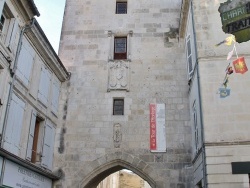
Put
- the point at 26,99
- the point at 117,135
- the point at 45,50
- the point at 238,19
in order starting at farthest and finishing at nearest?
the point at 117,135, the point at 45,50, the point at 26,99, the point at 238,19

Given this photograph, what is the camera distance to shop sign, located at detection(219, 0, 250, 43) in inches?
242

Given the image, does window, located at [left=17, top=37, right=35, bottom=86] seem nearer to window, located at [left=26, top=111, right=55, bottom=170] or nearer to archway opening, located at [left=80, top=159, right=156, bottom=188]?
window, located at [left=26, top=111, right=55, bottom=170]

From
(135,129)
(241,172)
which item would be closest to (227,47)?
(241,172)

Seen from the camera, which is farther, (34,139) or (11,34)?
(34,139)

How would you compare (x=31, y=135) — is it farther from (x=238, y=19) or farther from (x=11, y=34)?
(x=238, y=19)

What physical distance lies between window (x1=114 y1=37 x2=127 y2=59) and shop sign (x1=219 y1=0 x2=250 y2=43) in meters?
5.47

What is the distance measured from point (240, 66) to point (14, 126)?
18.4 ft

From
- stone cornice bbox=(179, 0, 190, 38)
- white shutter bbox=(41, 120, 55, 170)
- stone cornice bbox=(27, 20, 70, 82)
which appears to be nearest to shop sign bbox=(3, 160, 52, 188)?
white shutter bbox=(41, 120, 55, 170)

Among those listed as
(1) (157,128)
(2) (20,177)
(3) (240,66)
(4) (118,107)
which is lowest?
(2) (20,177)

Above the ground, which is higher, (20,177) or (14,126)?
(14,126)

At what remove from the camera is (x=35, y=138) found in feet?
31.1

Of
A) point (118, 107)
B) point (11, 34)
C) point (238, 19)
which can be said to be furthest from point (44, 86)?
point (238, 19)

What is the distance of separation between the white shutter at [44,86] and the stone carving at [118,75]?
7.22 ft

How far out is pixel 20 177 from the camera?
7.89m
